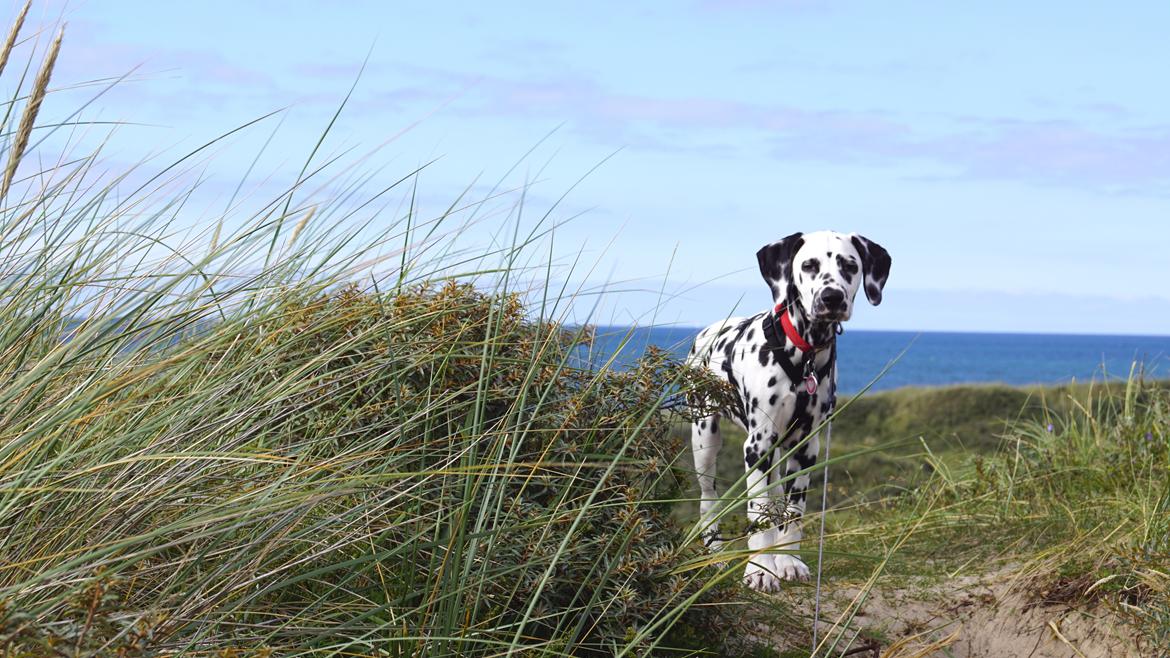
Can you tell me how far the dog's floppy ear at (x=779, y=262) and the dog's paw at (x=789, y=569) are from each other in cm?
137

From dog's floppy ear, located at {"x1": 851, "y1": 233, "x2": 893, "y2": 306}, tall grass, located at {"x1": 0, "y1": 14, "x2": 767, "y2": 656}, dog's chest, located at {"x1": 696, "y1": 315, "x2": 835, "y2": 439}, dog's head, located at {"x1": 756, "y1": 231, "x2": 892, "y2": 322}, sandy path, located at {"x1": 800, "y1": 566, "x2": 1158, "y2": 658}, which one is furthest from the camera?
dog's chest, located at {"x1": 696, "y1": 315, "x2": 835, "y2": 439}

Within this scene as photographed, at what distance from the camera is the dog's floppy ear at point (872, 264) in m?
5.74

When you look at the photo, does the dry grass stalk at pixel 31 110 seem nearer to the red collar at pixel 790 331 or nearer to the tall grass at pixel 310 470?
the tall grass at pixel 310 470

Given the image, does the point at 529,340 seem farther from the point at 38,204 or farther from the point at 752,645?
the point at 38,204

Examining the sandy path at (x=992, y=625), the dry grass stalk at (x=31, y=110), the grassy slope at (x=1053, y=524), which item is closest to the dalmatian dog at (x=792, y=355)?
the grassy slope at (x=1053, y=524)

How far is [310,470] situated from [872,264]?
3608 millimetres

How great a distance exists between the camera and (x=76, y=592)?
2545 millimetres

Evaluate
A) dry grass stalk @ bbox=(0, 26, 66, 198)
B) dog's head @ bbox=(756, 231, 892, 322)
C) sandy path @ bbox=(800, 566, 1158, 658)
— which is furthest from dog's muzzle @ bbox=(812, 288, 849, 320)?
dry grass stalk @ bbox=(0, 26, 66, 198)

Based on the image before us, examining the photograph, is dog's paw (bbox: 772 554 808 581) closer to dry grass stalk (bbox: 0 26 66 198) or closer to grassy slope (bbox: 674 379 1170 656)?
grassy slope (bbox: 674 379 1170 656)

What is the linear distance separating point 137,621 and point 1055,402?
1719 cm

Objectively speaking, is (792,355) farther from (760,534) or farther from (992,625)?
(992,625)

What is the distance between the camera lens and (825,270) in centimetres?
561

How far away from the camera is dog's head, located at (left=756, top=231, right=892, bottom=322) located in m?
5.52

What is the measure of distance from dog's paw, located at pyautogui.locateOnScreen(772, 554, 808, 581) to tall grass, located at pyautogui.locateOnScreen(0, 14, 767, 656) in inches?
40.2
